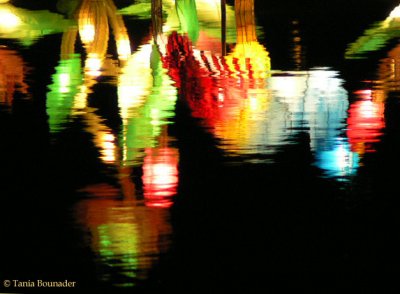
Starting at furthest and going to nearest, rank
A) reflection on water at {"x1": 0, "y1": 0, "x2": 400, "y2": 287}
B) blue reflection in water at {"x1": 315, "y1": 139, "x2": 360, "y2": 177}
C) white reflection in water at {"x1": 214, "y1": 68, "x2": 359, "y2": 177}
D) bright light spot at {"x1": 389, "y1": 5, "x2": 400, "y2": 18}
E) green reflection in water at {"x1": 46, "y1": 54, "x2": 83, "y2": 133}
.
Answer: bright light spot at {"x1": 389, "y1": 5, "x2": 400, "y2": 18}, green reflection in water at {"x1": 46, "y1": 54, "x2": 83, "y2": 133}, white reflection in water at {"x1": 214, "y1": 68, "x2": 359, "y2": 177}, blue reflection in water at {"x1": 315, "y1": 139, "x2": 360, "y2": 177}, reflection on water at {"x1": 0, "y1": 0, "x2": 400, "y2": 287}

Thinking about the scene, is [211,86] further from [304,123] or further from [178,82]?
[304,123]

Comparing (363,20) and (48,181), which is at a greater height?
(363,20)

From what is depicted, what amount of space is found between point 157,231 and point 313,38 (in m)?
2.23

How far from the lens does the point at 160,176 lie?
245 cm

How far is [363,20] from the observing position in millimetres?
4531

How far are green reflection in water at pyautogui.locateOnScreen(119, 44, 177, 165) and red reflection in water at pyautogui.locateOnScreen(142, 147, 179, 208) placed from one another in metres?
0.04

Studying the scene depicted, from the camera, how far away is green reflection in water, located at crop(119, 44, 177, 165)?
9.03 feet

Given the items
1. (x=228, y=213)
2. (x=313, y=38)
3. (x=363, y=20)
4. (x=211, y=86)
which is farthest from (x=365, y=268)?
(x=363, y=20)

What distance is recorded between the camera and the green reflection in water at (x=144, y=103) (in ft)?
9.03

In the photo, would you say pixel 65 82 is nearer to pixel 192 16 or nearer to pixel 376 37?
pixel 192 16

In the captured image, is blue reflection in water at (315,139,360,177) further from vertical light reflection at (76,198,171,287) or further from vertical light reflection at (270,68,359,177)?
vertical light reflection at (76,198,171,287)

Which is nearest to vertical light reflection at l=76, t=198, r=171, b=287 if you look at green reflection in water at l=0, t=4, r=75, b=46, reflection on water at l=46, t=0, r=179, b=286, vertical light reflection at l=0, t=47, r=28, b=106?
reflection on water at l=46, t=0, r=179, b=286

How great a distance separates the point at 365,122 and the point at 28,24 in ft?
7.16

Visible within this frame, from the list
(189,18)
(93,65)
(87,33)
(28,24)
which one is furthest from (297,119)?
(28,24)
